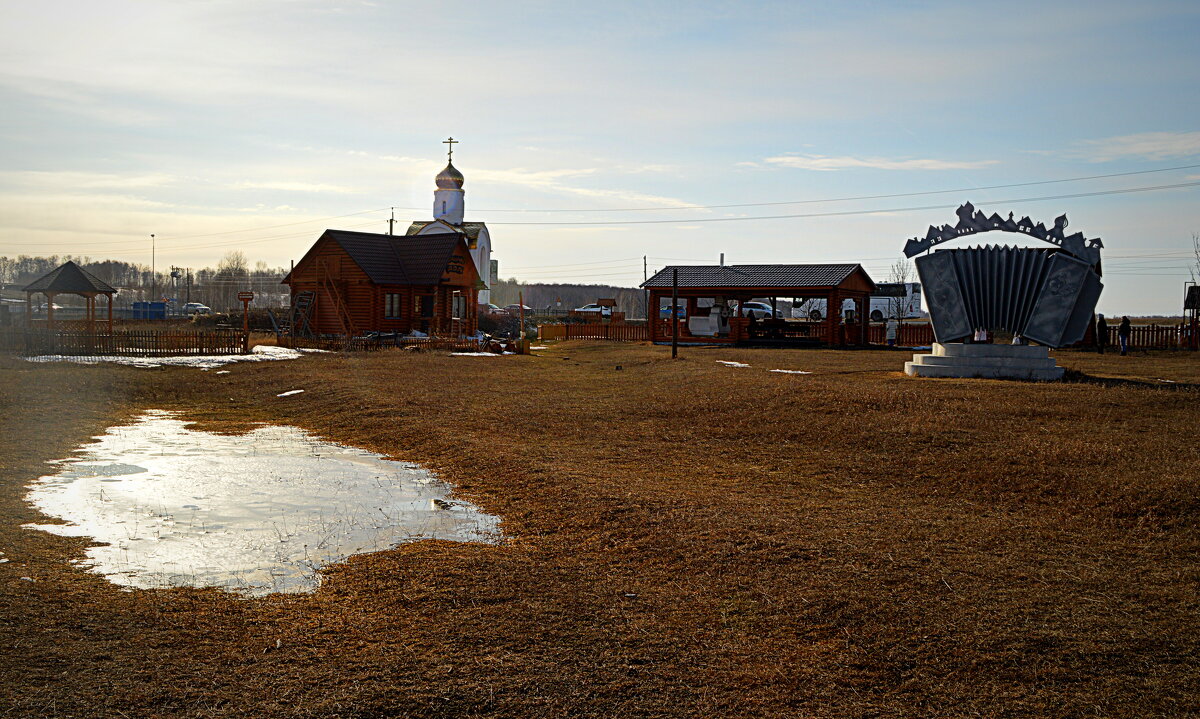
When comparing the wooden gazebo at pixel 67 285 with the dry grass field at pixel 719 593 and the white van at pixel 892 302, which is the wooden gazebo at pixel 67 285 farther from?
the white van at pixel 892 302

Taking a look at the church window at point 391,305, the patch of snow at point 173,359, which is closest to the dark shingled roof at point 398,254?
the church window at point 391,305

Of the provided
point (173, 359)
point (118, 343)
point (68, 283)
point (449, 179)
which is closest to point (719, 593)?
point (173, 359)

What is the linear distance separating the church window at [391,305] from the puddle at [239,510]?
28205 millimetres

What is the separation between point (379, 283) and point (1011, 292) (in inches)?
1067

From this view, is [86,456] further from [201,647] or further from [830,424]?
[830,424]

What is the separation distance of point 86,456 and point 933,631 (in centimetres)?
1151

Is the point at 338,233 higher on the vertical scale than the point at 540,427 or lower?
higher

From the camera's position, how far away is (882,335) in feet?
162

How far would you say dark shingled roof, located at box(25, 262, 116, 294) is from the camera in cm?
3736

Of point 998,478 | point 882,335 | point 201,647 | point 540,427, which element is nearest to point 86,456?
point 540,427

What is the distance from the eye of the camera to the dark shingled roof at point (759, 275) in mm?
43969

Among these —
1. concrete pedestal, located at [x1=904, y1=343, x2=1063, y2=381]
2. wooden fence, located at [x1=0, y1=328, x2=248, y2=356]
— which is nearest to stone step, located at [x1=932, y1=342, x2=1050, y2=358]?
concrete pedestal, located at [x1=904, y1=343, x2=1063, y2=381]

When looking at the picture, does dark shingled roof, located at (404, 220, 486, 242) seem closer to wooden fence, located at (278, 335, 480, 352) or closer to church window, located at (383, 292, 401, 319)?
church window, located at (383, 292, 401, 319)

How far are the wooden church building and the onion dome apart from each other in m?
24.2
